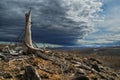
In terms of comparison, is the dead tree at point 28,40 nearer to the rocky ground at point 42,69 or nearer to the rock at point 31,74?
the rocky ground at point 42,69

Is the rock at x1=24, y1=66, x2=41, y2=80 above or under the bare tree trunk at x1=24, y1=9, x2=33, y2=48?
under

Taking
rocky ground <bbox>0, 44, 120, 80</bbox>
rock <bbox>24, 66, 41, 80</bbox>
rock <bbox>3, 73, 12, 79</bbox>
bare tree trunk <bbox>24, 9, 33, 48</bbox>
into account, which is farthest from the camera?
bare tree trunk <bbox>24, 9, 33, 48</bbox>

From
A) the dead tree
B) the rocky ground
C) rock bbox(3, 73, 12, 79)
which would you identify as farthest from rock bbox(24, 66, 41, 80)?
the dead tree

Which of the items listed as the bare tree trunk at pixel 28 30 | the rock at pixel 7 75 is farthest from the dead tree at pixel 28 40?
the rock at pixel 7 75

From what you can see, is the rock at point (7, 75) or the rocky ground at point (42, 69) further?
the rocky ground at point (42, 69)

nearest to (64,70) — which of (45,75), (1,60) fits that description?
(45,75)

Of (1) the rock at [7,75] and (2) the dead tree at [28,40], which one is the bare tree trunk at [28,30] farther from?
(1) the rock at [7,75]

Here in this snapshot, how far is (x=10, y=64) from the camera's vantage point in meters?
31.6

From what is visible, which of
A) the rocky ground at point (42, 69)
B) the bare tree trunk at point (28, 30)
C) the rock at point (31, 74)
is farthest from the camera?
the bare tree trunk at point (28, 30)

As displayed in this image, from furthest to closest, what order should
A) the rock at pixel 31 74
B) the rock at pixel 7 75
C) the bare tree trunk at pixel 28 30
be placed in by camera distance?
the bare tree trunk at pixel 28 30, the rock at pixel 7 75, the rock at pixel 31 74

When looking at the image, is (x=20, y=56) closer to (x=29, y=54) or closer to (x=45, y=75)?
(x=29, y=54)

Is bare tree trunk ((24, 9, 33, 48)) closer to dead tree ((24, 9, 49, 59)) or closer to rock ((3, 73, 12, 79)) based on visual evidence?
dead tree ((24, 9, 49, 59))

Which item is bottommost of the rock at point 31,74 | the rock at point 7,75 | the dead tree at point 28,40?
the rock at point 7,75

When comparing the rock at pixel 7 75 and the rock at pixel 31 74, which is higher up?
the rock at pixel 31 74
